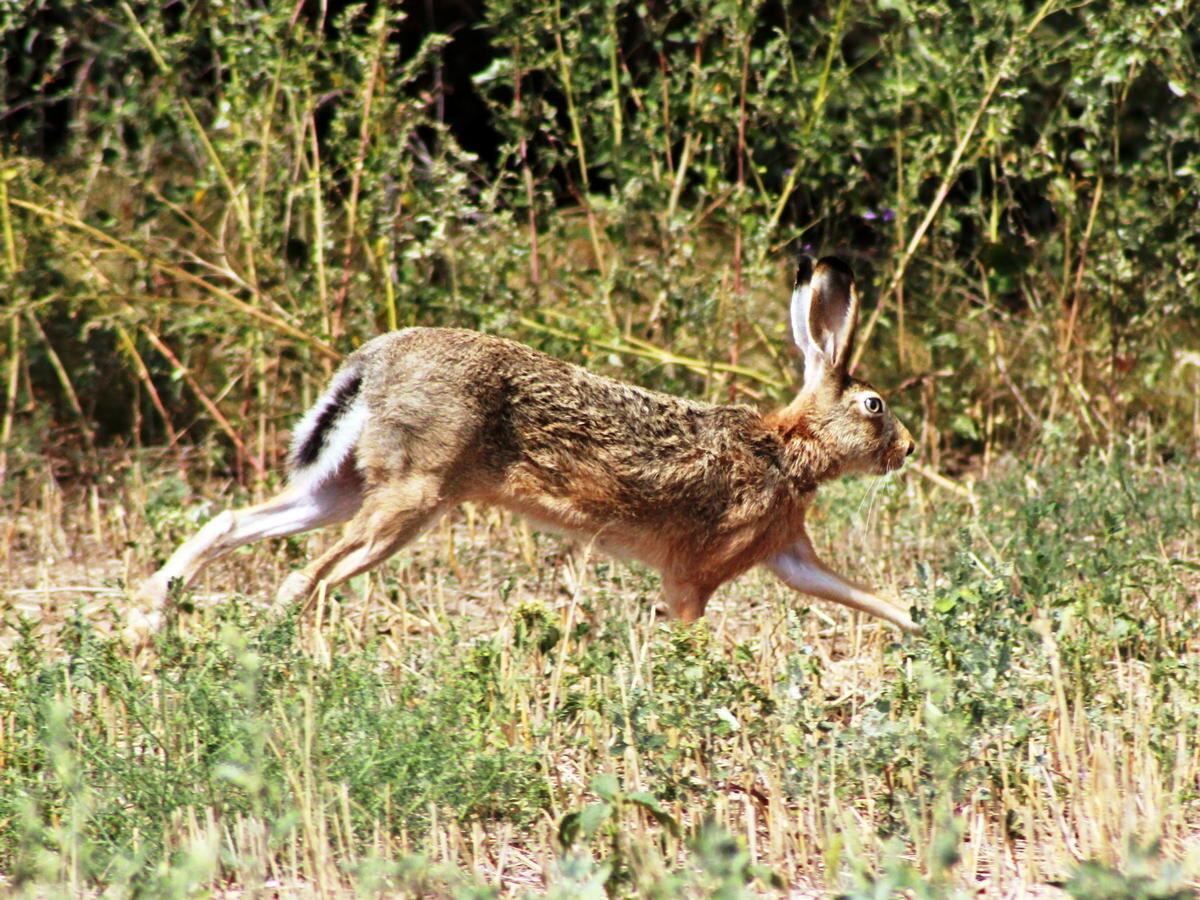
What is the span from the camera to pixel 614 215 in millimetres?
7336

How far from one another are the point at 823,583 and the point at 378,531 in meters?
1.61

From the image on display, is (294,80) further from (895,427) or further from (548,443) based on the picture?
(895,427)

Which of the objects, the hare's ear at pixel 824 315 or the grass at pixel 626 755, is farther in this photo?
the hare's ear at pixel 824 315

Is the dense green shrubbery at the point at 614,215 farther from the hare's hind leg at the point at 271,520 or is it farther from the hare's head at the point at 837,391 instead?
the hare's hind leg at the point at 271,520

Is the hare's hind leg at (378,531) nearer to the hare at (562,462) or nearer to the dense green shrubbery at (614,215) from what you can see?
the hare at (562,462)

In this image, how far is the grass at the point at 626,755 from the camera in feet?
10.7

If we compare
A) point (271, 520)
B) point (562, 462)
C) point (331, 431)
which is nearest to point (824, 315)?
point (562, 462)

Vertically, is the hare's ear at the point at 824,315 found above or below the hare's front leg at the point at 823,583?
above

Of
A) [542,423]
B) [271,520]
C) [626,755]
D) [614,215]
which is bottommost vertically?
[626,755]

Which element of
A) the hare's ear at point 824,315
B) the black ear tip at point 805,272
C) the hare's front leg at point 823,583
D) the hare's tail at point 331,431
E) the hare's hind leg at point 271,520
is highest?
the black ear tip at point 805,272

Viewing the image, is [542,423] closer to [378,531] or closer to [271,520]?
[378,531]

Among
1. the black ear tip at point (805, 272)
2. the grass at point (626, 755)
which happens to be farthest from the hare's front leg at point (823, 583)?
the black ear tip at point (805, 272)

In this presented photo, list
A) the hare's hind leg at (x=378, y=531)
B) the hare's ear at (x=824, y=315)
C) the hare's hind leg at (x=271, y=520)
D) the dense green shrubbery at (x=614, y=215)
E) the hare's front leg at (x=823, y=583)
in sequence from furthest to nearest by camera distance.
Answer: the dense green shrubbery at (x=614, y=215), the hare's ear at (x=824, y=315), the hare's front leg at (x=823, y=583), the hare's hind leg at (x=271, y=520), the hare's hind leg at (x=378, y=531)

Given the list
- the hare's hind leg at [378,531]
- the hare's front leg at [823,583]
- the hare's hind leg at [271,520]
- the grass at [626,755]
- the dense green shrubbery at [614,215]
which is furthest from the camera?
the dense green shrubbery at [614,215]
